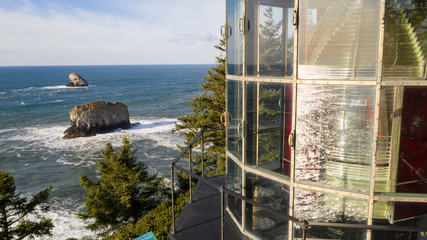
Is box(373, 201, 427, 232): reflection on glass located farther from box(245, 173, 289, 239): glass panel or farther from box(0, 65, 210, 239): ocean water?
box(0, 65, 210, 239): ocean water

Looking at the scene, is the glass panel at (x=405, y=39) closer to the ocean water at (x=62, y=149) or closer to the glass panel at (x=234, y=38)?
the glass panel at (x=234, y=38)

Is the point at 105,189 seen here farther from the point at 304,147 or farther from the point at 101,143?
the point at 101,143

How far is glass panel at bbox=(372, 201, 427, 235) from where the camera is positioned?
13.5ft

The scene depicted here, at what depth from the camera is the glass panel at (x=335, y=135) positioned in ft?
13.0

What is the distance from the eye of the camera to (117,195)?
56.3 ft

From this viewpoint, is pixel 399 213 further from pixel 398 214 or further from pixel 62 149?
pixel 62 149

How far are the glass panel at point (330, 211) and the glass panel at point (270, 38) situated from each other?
1815 mm

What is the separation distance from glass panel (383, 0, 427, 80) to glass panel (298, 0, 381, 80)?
141mm

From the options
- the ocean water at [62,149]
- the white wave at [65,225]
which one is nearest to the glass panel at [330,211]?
the white wave at [65,225]

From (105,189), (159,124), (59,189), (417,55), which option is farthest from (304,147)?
(159,124)

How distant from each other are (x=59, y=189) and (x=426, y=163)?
91.3ft

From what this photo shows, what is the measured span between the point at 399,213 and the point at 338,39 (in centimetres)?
244

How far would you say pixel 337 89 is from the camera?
13.3ft

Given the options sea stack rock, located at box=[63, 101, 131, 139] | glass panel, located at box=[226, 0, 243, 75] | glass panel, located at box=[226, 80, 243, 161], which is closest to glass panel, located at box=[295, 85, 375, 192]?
glass panel, located at box=[226, 80, 243, 161]
